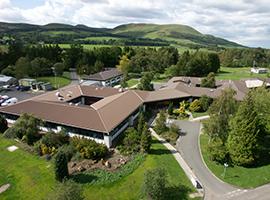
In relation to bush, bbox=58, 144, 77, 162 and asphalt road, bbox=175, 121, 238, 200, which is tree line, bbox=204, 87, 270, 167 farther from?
bush, bbox=58, 144, 77, 162

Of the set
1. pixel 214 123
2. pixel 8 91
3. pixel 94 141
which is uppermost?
pixel 214 123

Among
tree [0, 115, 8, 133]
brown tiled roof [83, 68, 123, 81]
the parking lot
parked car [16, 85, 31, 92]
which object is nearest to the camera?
tree [0, 115, 8, 133]

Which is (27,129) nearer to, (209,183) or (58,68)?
(209,183)

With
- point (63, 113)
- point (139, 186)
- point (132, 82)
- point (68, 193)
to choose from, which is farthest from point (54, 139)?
point (132, 82)

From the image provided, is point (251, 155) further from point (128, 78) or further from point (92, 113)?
point (128, 78)

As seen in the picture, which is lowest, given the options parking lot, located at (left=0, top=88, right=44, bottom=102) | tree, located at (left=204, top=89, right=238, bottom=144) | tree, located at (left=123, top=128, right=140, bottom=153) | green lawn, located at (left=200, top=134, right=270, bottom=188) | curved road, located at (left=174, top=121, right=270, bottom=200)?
parking lot, located at (left=0, top=88, right=44, bottom=102)

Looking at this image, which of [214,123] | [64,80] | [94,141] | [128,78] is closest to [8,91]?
[64,80]

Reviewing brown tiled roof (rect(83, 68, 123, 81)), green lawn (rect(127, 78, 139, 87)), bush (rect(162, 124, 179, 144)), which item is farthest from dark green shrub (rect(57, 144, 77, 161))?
green lawn (rect(127, 78, 139, 87))

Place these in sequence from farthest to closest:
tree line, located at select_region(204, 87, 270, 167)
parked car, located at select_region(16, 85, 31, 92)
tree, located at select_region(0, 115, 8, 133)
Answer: parked car, located at select_region(16, 85, 31, 92) → tree, located at select_region(0, 115, 8, 133) → tree line, located at select_region(204, 87, 270, 167)
